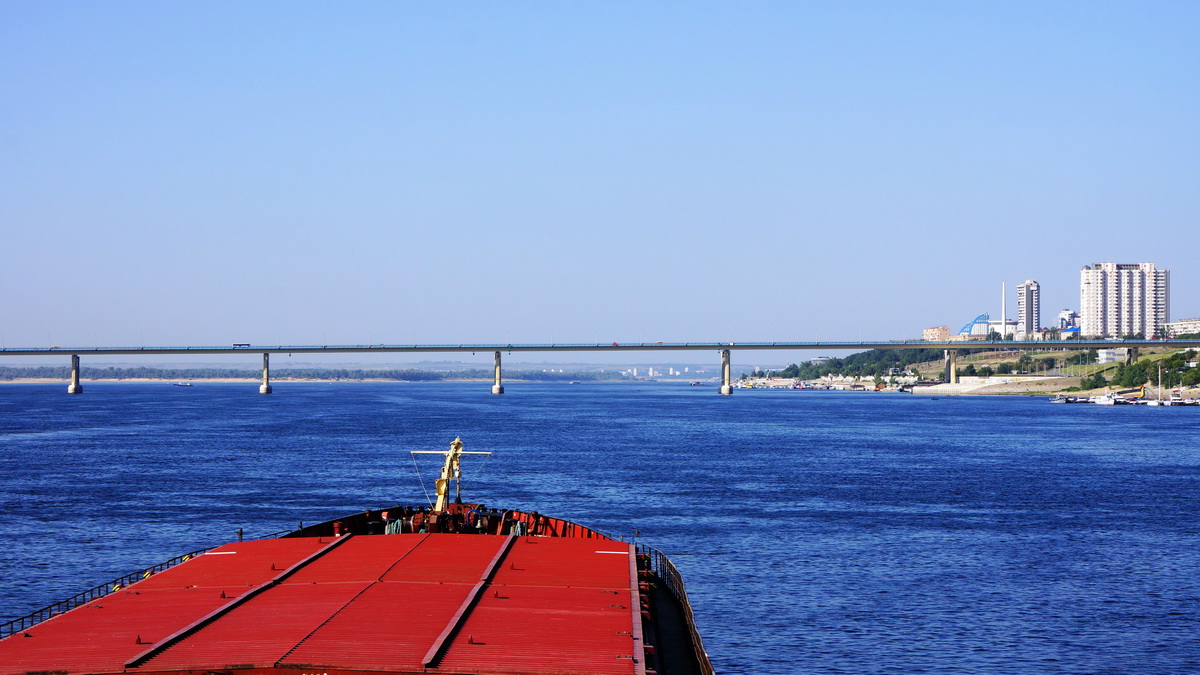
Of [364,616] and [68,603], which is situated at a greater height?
[364,616]

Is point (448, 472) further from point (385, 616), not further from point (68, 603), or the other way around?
point (385, 616)

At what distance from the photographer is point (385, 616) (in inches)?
885

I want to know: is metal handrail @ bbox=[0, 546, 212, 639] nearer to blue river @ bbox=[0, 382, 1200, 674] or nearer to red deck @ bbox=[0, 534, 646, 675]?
red deck @ bbox=[0, 534, 646, 675]

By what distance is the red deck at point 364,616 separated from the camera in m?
19.5

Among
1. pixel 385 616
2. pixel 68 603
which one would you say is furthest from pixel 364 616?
pixel 68 603

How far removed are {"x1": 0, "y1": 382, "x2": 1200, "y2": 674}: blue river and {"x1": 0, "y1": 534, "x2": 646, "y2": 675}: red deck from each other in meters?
9.80

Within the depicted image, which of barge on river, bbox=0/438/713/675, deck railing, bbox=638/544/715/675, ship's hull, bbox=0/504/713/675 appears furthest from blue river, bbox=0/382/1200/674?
barge on river, bbox=0/438/713/675

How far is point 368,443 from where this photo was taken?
116 metres

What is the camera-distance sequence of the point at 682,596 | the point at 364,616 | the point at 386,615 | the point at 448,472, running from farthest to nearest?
the point at 448,472 → the point at 682,596 → the point at 386,615 → the point at 364,616

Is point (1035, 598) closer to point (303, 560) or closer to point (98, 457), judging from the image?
point (303, 560)

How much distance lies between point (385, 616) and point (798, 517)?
1676 inches

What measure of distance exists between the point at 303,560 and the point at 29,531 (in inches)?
1393

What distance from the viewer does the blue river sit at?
37.1m

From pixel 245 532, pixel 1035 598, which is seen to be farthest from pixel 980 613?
pixel 245 532
